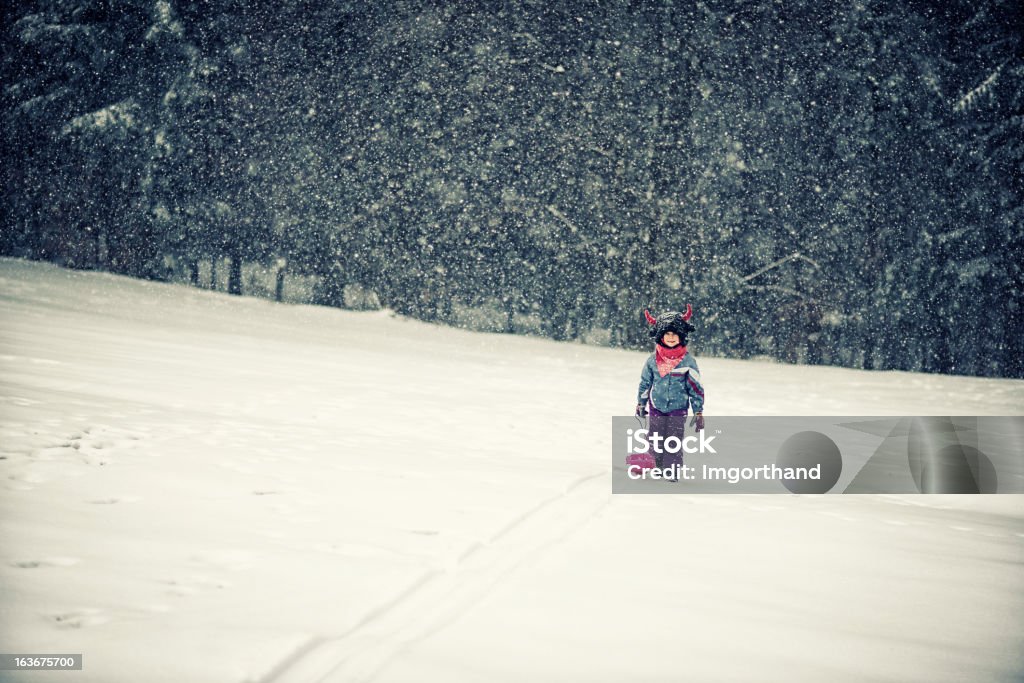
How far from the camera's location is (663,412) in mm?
6387

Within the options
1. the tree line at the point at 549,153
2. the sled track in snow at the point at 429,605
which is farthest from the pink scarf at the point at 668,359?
the tree line at the point at 549,153

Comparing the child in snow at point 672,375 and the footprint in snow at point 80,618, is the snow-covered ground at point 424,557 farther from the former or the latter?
the child in snow at point 672,375

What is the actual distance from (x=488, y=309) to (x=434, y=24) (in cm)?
809

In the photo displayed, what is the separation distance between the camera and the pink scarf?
6.33 metres

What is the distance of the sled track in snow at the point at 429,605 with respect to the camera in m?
2.89

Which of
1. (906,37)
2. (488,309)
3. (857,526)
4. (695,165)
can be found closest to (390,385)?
(857,526)

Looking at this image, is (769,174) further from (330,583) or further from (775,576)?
(330,583)

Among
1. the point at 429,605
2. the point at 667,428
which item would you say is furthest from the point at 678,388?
the point at 429,605

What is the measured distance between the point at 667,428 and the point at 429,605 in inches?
134

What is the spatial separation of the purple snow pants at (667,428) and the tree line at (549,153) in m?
15.9

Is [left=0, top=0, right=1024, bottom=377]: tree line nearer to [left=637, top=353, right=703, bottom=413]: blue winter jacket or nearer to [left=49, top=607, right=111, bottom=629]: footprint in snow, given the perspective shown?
[left=637, top=353, right=703, bottom=413]: blue winter jacket

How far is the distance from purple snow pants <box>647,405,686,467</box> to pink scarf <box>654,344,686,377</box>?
0.34 m

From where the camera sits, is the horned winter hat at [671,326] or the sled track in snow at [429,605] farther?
the horned winter hat at [671,326]

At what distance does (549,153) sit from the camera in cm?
2217
